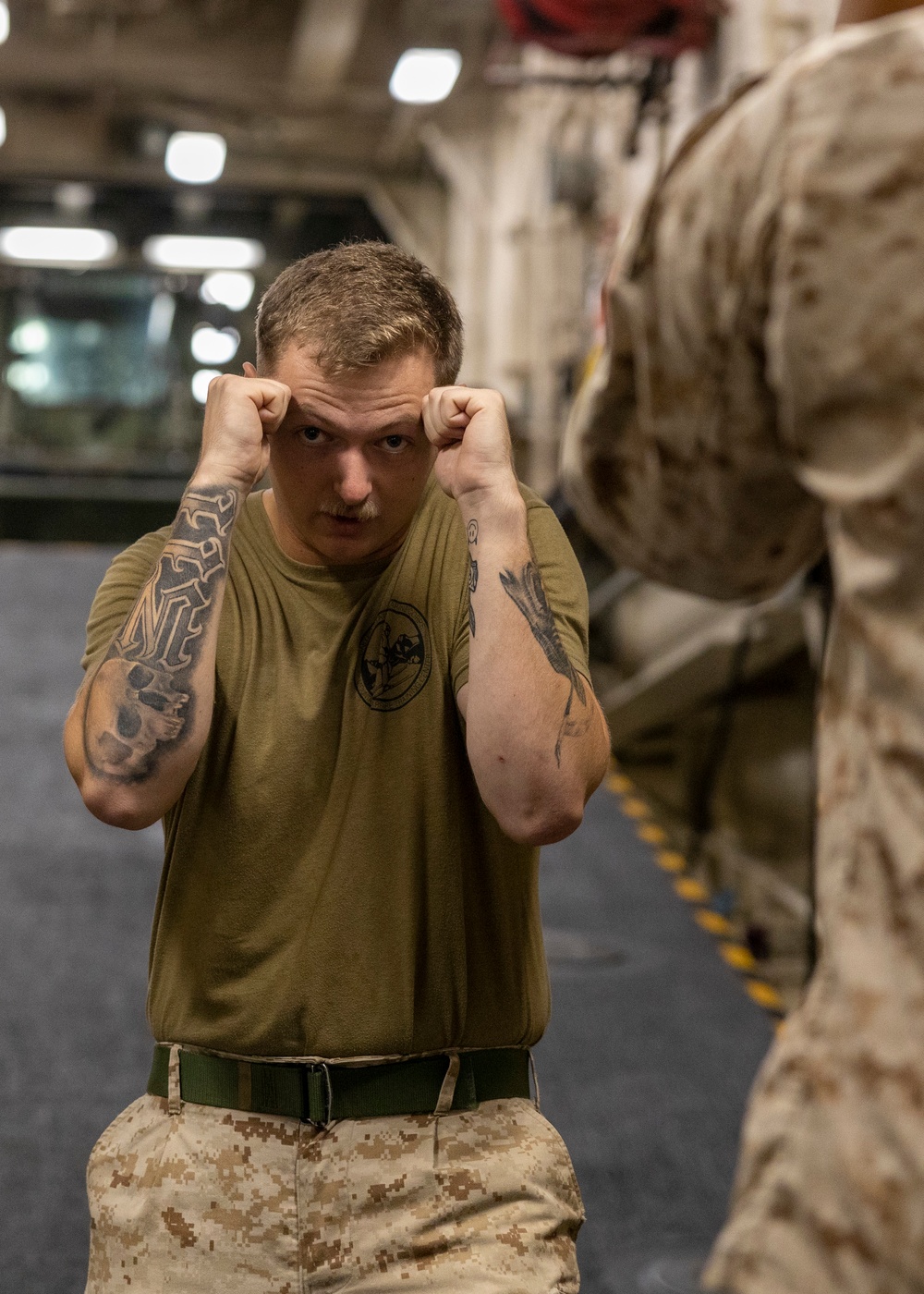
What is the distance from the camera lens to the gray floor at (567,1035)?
3.26 meters

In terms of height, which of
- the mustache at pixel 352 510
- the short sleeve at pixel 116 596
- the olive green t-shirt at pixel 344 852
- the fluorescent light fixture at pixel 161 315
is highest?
the fluorescent light fixture at pixel 161 315

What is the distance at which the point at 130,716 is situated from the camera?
163cm

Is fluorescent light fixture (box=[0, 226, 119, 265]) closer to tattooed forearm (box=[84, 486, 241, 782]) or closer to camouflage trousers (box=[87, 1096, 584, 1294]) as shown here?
tattooed forearm (box=[84, 486, 241, 782])

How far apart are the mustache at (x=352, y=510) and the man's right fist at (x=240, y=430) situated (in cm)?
9

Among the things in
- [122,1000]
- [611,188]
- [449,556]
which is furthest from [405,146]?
[449,556]

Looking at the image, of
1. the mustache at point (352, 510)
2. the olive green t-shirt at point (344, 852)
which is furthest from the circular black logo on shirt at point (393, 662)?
the mustache at point (352, 510)

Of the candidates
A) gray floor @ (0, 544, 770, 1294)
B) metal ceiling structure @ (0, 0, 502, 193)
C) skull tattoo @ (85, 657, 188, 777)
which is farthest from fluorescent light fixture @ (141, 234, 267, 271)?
skull tattoo @ (85, 657, 188, 777)

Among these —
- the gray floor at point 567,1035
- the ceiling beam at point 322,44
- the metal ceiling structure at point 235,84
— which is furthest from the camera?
the metal ceiling structure at point 235,84

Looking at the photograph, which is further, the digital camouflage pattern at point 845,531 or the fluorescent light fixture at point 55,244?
the fluorescent light fixture at point 55,244

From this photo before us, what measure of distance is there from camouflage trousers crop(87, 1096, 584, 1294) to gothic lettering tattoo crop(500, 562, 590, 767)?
1.52 feet

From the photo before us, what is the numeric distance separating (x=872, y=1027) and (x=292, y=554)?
100 centimetres

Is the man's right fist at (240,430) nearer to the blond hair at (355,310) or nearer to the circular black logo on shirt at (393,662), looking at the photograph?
the blond hair at (355,310)

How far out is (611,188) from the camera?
9.69m

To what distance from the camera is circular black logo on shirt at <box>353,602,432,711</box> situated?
1.71 m
